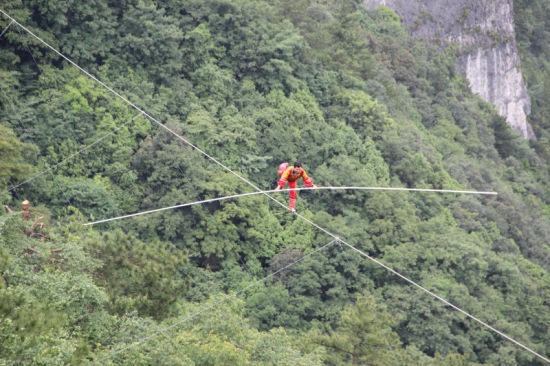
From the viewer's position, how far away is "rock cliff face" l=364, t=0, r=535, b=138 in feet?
183

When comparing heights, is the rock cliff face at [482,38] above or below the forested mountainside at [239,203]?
above

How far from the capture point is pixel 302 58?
32.9 m

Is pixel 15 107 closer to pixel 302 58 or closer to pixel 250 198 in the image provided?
pixel 250 198

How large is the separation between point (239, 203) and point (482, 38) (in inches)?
1667

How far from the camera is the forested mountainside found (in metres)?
15.6

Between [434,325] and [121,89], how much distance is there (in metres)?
15.4

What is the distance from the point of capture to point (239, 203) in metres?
24.7

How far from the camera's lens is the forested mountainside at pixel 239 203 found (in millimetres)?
15602

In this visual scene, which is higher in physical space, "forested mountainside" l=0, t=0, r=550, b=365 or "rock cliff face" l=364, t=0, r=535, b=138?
"rock cliff face" l=364, t=0, r=535, b=138

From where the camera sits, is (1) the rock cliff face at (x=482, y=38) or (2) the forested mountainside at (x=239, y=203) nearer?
(2) the forested mountainside at (x=239, y=203)

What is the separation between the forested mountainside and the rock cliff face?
20.6 m

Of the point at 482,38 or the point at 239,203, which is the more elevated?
the point at 482,38

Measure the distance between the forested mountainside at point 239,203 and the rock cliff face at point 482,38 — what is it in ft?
67.7

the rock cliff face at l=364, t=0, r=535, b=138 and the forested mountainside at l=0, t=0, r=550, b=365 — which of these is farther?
the rock cliff face at l=364, t=0, r=535, b=138
